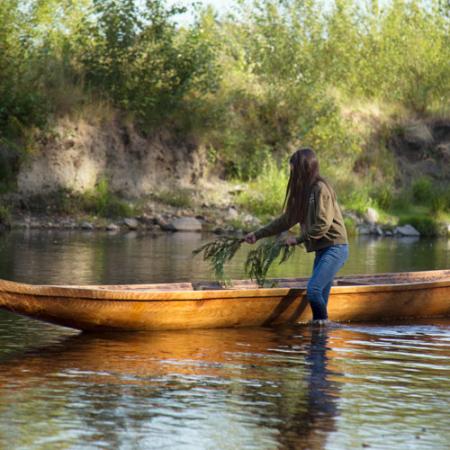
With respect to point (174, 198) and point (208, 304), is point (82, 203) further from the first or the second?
point (208, 304)

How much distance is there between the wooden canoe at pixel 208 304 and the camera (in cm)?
957

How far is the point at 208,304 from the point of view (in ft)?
34.6

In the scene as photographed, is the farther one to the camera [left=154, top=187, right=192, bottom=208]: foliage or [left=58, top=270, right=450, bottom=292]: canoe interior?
[left=154, top=187, right=192, bottom=208]: foliage

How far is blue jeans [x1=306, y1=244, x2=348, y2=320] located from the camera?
35.1 ft

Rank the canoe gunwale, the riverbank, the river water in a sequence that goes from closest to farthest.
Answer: the river water
the canoe gunwale
the riverbank

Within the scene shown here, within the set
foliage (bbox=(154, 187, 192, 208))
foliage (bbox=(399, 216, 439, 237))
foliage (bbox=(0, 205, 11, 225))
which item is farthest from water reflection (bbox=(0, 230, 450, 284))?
foliage (bbox=(399, 216, 439, 237))

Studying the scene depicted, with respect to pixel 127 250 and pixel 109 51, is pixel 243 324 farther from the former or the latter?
pixel 109 51

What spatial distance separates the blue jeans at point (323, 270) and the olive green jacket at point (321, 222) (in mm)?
70

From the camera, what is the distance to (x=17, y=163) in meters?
26.9

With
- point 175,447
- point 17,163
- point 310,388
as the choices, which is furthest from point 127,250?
point 175,447

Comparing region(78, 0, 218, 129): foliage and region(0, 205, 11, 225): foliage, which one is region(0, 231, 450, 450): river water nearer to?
region(0, 205, 11, 225): foliage

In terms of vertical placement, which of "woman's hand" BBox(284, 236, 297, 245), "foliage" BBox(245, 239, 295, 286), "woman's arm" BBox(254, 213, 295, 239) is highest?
"woman's arm" BBox(254, 213, 295, 239)

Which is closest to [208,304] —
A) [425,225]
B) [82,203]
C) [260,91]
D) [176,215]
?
[82,203]

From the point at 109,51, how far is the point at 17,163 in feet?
13.6
